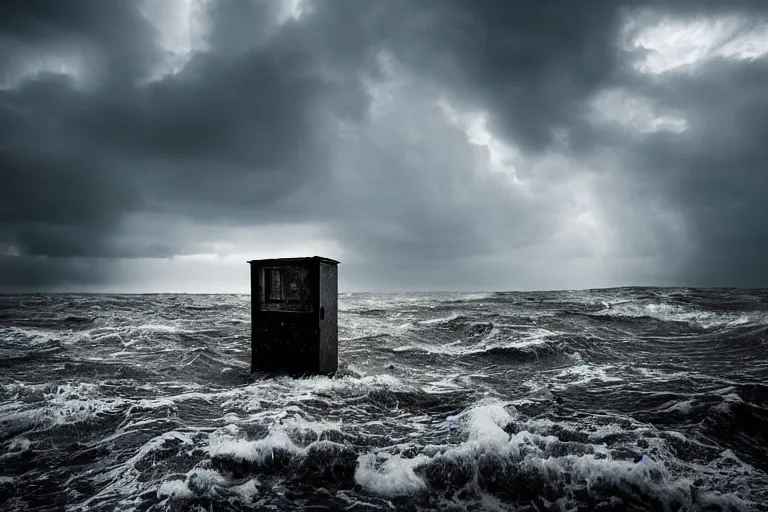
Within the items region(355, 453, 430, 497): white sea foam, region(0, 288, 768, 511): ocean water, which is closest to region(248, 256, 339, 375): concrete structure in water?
region(0, 288, 768, 511): ocean water

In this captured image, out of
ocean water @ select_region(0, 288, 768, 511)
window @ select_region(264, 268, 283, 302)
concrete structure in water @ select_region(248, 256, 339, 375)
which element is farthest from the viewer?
window @ select_region(264, 268, 283, 302)

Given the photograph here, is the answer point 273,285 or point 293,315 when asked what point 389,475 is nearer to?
point 293,315

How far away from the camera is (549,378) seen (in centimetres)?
716

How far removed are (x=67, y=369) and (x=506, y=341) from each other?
32.9 ft

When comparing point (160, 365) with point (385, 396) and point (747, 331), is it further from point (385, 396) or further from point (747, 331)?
point (747, 331)

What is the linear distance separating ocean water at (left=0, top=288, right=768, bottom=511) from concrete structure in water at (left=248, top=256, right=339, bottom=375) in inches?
13.3

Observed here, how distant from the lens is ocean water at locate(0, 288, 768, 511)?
3051 millimetres

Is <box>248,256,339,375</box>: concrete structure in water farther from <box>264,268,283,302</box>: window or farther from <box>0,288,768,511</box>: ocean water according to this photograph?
<box>0,288,768,511</box>: ocean water

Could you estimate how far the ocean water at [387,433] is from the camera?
305 cm

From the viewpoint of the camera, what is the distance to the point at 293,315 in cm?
664

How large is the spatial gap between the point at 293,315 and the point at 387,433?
9.62 ft

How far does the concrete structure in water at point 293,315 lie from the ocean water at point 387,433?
13.3 inches

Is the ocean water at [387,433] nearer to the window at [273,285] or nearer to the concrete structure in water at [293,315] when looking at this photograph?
the concrete structure in water at [293,315]

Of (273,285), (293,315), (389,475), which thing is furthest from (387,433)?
(273,285)
